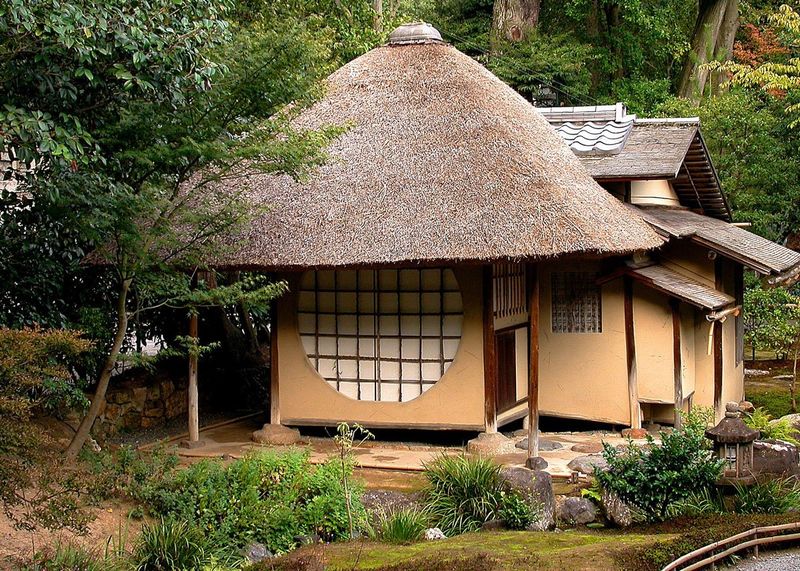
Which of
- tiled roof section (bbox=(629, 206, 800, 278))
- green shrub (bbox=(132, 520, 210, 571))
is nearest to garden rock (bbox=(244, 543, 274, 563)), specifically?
green shrub (bbox=(132, 520, 210, 571))

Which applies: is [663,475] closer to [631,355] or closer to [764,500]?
[764,500]

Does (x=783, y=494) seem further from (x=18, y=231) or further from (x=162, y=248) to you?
(x=18, y=231)

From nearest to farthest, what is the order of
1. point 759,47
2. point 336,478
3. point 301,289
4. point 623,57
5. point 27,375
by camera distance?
point 27,375 → point 336,478 → point 301,289 → point 759,47 → point 623,57

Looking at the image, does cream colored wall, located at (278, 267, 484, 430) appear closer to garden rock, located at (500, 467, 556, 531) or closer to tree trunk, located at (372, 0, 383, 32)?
garden rock, located at (500, 467, 556, 531)

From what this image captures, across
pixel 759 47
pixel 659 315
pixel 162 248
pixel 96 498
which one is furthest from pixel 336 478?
pixel 759 47

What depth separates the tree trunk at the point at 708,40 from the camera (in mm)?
27141

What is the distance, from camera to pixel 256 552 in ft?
31.9

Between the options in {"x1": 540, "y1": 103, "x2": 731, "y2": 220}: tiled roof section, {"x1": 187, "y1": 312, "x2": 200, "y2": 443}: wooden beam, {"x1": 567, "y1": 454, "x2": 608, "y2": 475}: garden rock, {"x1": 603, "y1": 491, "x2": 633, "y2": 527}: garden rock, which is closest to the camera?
{"x1": 603, "y1": 491, "x2": 633, "y2": 527}: garden rock

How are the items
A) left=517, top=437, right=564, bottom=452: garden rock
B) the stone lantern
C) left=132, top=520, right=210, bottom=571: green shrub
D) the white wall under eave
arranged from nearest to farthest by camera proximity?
left=132, top=520, right=210, bottom=571: green shrub
the stone lantern
left=517, top=437, right=564, bottom=452: garden rock
the white wall under eave

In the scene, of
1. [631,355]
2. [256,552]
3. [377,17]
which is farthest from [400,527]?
[377,17]

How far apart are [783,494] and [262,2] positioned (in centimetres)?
1038

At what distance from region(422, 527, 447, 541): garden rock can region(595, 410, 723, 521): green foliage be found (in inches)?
77.7

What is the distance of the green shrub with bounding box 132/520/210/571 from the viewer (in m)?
9.14

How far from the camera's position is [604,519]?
10984mm
